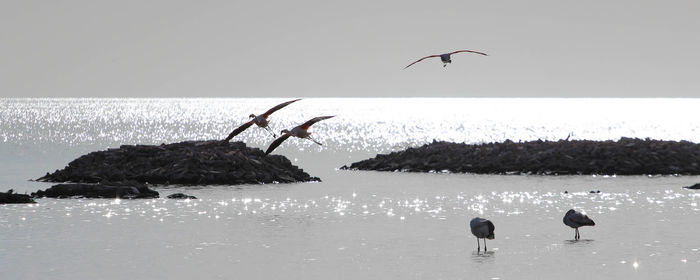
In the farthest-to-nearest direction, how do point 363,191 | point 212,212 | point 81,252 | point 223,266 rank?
point 363,191
point 212,212
point 81,252
point 223,266

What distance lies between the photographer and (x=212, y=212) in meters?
43.8

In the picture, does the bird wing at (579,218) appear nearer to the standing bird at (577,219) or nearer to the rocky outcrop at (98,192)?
the standing bird at (577,219)

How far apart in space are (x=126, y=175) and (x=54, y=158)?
41.1 meters

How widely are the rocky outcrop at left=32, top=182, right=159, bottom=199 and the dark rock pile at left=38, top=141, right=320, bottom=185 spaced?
7.18 metres

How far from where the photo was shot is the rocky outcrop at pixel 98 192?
161ft

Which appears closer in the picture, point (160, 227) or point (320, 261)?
point (320, 261)

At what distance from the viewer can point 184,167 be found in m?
58.1

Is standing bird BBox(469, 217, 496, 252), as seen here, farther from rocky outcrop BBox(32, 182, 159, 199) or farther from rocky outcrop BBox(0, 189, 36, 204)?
rocky outcrop BBox(0, 189, 36, 204)

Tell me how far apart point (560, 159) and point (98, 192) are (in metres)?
28.8

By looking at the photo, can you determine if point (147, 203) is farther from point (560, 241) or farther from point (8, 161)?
point (8, 161)

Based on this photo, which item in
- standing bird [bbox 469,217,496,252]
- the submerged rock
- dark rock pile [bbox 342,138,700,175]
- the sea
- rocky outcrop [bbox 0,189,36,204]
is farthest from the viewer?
dark rock pile [bbox 342,138,700,175]

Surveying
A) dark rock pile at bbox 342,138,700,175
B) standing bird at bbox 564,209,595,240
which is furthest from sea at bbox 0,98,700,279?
dark rock pile at bbox 342,138,700,175

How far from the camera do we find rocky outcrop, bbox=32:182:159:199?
49.1 meters

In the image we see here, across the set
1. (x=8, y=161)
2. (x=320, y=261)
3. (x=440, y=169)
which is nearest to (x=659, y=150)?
(x=440, y=169)
